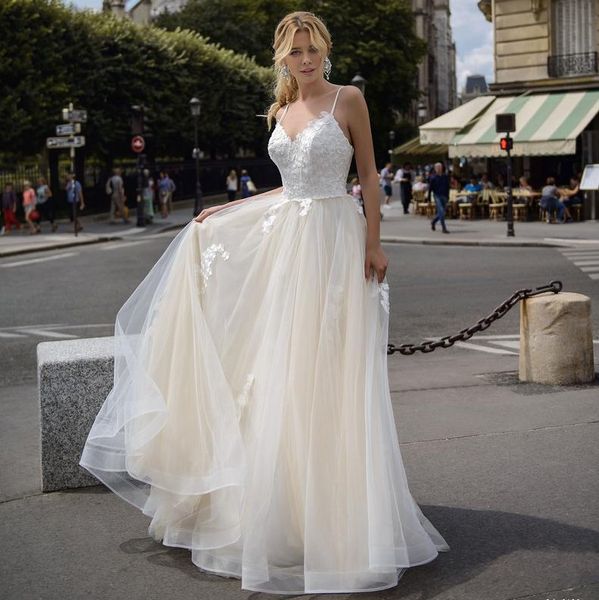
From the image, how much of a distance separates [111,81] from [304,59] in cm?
3822

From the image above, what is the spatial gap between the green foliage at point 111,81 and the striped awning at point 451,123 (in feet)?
21.8

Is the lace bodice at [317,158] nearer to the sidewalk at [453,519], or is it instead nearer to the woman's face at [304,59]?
the woman's face at [304,59]

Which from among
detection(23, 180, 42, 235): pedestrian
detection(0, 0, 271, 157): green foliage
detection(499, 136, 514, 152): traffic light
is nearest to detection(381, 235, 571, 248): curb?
detection(499, 136, 514, 152): traffic light

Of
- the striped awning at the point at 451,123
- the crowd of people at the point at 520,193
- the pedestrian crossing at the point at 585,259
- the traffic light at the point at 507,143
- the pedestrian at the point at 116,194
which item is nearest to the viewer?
the pedestrian crossing at the point at 585,259

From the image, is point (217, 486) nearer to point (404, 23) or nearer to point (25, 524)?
point (25, 524)

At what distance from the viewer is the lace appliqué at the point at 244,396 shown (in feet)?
13.5

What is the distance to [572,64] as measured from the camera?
3253 centimetres

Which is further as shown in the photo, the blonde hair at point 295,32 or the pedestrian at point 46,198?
the pedestrian at point 46,198

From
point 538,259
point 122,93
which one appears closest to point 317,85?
point 538,259

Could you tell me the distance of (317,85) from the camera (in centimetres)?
420

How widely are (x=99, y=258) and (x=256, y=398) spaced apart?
1975 cm

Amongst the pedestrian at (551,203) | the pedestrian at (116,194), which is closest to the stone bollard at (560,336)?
the pedestrian at (551,203)

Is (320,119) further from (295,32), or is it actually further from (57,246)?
(57,246)

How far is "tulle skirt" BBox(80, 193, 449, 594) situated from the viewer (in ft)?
12.4
